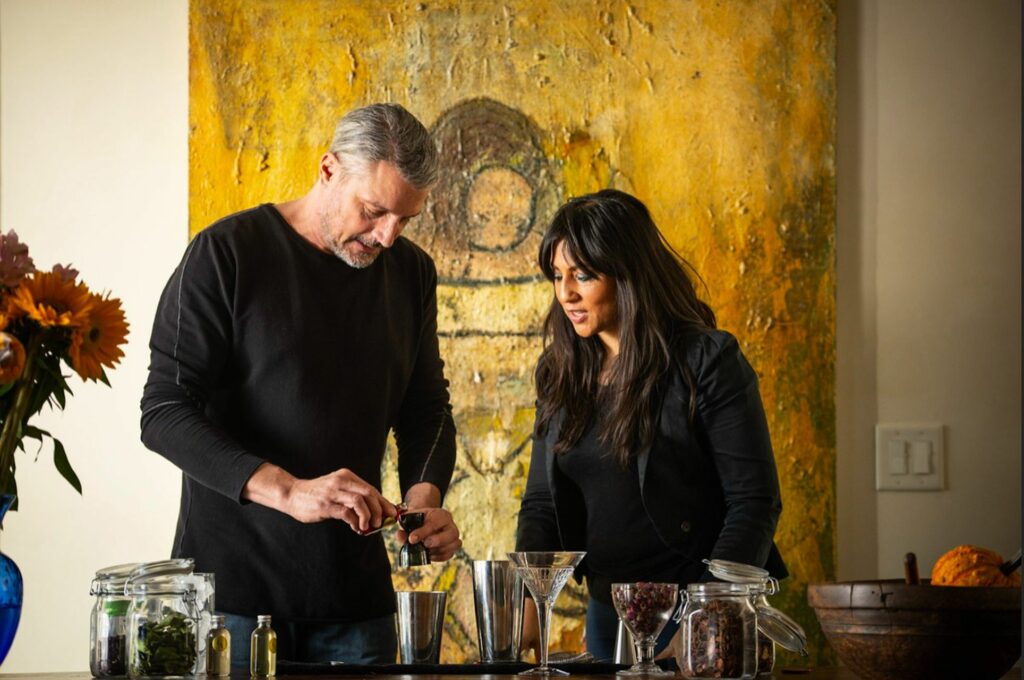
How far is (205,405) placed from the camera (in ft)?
6.49

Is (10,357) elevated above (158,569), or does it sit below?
above

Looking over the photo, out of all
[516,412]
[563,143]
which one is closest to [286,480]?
[516,412]

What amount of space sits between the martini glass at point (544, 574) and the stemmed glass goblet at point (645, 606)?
0.24ft

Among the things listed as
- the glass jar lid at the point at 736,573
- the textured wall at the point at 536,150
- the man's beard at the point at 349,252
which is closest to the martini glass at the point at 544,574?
the glass jar lid at the point at 736,573

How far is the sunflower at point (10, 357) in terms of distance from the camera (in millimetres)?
1265

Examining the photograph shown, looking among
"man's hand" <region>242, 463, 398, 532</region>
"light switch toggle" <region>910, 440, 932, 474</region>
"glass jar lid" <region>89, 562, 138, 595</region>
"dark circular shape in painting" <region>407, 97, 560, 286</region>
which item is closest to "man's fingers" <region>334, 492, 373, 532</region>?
"man's hand" <region>242, 463, 398, 532</region>

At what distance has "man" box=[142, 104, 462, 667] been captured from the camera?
1911mm

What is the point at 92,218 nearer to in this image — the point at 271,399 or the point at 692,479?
the point at 271,399

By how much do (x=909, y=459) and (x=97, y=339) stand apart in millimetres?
1773

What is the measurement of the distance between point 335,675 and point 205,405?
0.59m

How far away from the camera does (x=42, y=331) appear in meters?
1.35

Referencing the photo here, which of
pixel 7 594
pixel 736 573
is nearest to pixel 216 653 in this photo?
pixel 7 594

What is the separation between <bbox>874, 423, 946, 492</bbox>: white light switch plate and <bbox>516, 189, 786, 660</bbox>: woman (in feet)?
1.78

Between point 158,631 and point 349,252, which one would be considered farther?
point 349,252
